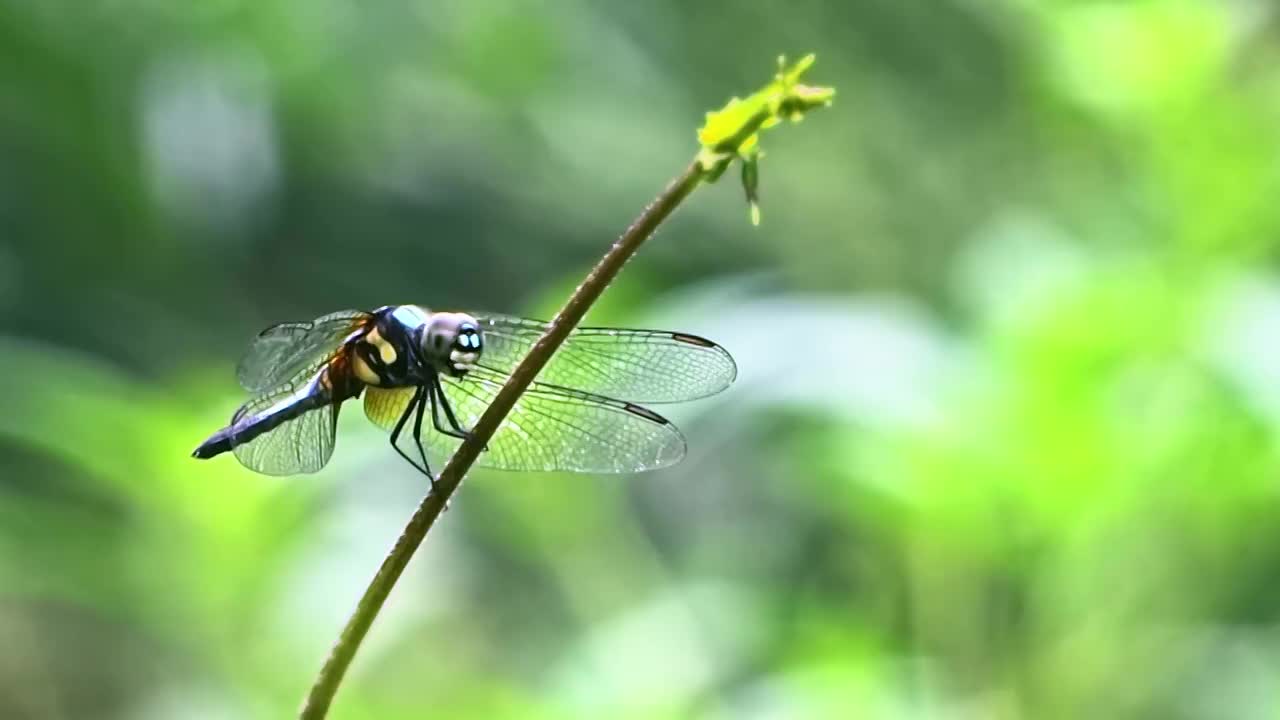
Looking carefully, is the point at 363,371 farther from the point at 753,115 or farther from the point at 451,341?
the point at 753,115

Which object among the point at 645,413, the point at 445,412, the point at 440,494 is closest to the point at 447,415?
the point at 445,412

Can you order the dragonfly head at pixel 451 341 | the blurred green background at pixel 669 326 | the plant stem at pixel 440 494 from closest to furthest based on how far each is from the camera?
1. the plant stem at pixel 440 494
2. the dragonfly head at pixel 451 341
3. the blurred green background at pixel 669 326

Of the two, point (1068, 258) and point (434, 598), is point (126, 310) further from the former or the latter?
point (1068, 258)

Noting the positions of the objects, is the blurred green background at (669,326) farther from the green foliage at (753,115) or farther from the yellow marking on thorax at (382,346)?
the green foliage at (753,115)

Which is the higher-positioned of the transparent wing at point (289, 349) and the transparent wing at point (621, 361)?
the transparent wing at point (621, 361)

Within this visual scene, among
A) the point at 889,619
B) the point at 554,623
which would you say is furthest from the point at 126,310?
the point at 889,619

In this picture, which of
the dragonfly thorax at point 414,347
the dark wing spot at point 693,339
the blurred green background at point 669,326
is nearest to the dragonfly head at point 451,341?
the dragonfly thorax at point 414,347

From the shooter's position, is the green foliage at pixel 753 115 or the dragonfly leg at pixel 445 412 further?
the dragonfly leg at pixel 445 412

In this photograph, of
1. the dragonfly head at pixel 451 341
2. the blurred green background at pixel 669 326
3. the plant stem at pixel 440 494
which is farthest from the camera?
the blurred green background at pixel 669 326

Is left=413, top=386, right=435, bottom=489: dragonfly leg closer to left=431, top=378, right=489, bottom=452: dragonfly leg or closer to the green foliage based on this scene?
left=431, top=378, right=489, bottom=452: dragonfly leg
